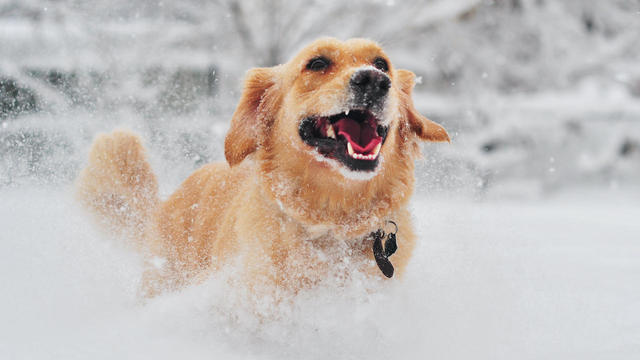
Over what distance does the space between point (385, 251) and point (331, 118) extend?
617 mm

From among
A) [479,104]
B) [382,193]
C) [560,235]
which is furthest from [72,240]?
[479,104]

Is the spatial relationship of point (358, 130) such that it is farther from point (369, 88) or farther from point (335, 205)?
point (335, 205)

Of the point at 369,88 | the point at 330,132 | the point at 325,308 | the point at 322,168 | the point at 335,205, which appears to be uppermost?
the point at 369,88

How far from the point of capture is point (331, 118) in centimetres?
231

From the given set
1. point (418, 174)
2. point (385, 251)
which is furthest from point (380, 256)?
point (418, 174)

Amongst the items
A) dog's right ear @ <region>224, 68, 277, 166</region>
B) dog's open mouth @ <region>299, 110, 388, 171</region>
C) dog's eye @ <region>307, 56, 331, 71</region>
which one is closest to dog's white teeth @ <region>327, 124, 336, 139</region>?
dog's open mouth @ <region>299, 110, 388, 171</region>

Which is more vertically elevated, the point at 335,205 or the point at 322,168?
the point at 322,168

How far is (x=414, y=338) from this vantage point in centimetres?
225

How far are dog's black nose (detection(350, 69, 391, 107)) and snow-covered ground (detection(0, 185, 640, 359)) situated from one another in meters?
0.77

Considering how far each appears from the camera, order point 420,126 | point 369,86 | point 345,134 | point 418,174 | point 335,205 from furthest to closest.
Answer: point 418,174 < point 420,126 < point 335,205 < point 345,134 < point 369,86

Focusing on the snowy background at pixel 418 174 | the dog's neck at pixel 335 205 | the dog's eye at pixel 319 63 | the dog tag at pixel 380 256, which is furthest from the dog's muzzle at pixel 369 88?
the snowy background at pixel 418 174

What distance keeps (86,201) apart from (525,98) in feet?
30.1

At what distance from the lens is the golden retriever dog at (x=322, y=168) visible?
2.21 meters

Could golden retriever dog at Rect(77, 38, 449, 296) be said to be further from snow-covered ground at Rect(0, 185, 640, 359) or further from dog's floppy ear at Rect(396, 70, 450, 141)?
snow-covered ground at Rect(0, 185, 640, 359)
